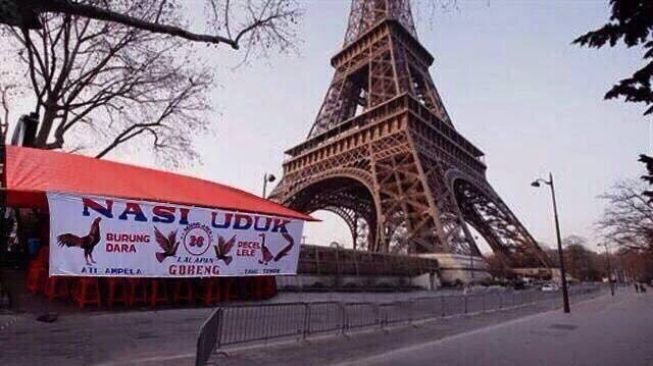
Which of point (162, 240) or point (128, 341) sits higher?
point (162, 240)

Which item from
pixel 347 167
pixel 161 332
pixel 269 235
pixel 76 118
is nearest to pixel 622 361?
pixel 161 332

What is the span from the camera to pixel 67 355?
6.86 metres

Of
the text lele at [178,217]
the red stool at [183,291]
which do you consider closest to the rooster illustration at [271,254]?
the text lele at [178,217]

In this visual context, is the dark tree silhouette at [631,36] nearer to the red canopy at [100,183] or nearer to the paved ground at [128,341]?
the paved ground at [128,341]

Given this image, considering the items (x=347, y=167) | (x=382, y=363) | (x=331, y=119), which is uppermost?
(x=331, y=119)

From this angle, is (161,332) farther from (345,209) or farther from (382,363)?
(345,209)

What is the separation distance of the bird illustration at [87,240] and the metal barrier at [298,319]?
4.89 metres

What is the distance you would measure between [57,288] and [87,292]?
736 mm

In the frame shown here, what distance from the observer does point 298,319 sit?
9.71 metres

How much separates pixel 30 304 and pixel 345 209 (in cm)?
4401

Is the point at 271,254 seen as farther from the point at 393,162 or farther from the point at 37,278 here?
the point at 393,162

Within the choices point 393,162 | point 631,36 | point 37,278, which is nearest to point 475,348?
point 631,36

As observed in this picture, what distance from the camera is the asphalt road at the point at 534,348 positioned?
768 centimetres

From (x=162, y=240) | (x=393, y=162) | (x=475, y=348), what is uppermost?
(x=393, y=162)
